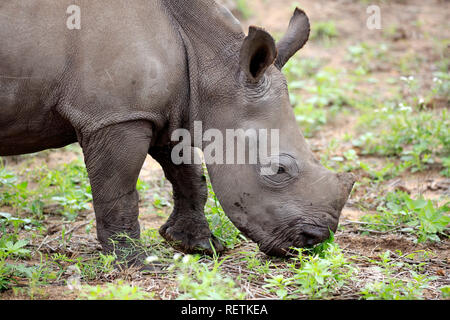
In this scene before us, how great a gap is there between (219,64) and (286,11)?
826 cm

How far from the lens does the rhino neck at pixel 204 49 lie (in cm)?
454

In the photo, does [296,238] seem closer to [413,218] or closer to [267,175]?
[267,175]

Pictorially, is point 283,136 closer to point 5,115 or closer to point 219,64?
point 219,64

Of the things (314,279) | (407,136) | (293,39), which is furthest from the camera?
(407,136)

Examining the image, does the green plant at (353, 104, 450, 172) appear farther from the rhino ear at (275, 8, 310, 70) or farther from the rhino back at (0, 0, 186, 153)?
the rhino back at (0, 0, 186, 153)

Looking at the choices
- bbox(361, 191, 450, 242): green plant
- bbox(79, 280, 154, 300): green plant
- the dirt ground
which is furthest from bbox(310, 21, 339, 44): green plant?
bbox(79, 280, 154, 300): green plant

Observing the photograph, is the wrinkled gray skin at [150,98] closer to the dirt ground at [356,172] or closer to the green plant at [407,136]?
the dirt ground at [356,172]

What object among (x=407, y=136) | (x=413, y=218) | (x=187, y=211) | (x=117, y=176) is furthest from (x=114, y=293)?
(x=407, y=136)

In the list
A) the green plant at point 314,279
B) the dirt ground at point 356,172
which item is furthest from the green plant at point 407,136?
the green plant at point 314,279

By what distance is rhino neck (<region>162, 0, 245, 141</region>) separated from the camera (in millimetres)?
4535

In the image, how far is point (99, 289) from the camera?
146 inches

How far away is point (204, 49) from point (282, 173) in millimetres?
1086

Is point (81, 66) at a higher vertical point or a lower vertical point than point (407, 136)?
higher

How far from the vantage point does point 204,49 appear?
4.56 metres
